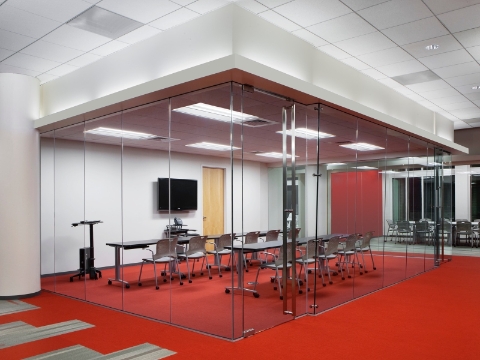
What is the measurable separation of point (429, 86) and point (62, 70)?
6.60 metres

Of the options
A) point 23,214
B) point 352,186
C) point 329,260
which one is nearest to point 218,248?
point 329,260

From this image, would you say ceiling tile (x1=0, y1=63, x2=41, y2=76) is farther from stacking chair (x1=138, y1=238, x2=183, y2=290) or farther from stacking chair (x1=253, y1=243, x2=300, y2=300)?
stacking chair (x1=253, y1=243, x2=300, y2=300)

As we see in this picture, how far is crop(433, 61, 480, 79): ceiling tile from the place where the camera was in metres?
7.19

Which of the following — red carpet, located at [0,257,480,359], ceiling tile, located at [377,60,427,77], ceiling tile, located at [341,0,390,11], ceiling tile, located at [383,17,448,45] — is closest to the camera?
red carpet, located at [0,257,480,359]

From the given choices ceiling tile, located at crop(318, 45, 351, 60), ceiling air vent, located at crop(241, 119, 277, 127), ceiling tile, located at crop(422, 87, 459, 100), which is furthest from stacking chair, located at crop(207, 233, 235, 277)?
ceiling tile, located at crop(422, 87, 459, 100)

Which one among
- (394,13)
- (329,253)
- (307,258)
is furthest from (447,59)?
(307,258)

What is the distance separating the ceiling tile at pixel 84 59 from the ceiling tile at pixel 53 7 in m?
1.37

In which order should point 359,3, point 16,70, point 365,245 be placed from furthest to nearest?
point 365,245 → point 16,70 → point 359,3

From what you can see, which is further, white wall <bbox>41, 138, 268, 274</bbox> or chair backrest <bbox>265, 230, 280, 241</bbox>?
white wall <bbox>41, 138, 268, 274</bbox>

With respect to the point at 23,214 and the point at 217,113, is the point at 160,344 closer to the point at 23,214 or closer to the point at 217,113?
the point at 217,113

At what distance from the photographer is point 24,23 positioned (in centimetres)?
528

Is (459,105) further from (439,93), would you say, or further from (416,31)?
(416,31)

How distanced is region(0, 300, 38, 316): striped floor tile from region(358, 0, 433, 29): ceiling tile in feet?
19.6

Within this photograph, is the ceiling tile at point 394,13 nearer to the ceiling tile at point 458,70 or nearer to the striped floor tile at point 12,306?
the ceiling tile at point 458,70
